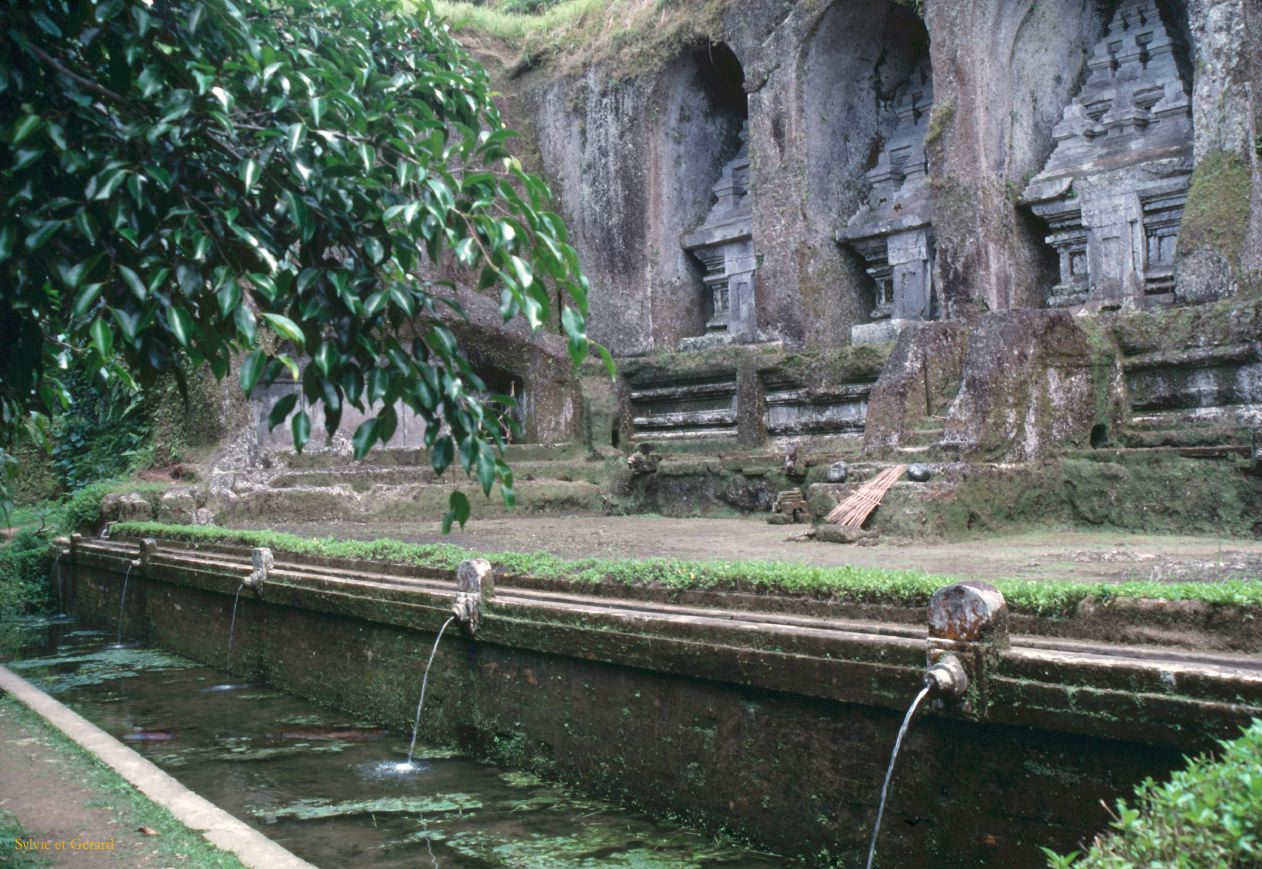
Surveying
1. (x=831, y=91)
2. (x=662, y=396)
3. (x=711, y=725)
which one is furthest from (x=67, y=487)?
(x=711, y=725)

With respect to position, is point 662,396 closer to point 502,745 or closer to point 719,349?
point 719,349

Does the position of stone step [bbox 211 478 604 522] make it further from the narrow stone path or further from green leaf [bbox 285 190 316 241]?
green leaf [bbox 285 190 316 241]

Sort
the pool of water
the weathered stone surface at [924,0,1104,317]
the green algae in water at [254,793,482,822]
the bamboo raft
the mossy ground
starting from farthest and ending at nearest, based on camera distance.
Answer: the mossy ground < the weathered stone surface at [924,0,1104,317] < the bamboo raft < the green algae in water at [254,793,482,822] < the pool of water

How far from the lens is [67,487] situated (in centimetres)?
1480

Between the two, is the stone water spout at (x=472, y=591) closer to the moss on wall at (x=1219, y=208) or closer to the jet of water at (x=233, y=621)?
the jet of water at (x=233, y=621)

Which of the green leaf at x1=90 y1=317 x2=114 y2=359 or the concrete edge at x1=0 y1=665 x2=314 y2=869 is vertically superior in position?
the green leaf at x1=90 y1=317 x2=114 y2=359

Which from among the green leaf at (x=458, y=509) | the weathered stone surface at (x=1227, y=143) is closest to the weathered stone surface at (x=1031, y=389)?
the weathered stone surface at (x=1227, y=143)

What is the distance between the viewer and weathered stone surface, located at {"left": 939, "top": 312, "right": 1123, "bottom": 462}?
303 inches

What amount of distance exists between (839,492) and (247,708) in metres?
4.29

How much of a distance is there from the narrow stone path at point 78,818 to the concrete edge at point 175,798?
0.05m

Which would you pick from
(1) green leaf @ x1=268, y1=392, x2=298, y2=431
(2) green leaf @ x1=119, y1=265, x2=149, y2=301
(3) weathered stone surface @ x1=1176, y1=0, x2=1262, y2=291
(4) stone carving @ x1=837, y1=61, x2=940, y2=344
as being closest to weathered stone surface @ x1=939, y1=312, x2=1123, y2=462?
(3) weathered stone surface @ x1=1176, y1=0, x2=1262, y2=291

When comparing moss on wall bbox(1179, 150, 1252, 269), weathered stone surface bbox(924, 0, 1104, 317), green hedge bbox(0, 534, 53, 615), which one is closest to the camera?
moss on wall bbox(1179, 150, 1252, 269)

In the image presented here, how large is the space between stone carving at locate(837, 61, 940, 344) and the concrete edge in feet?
30.9

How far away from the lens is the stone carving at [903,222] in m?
13.3
